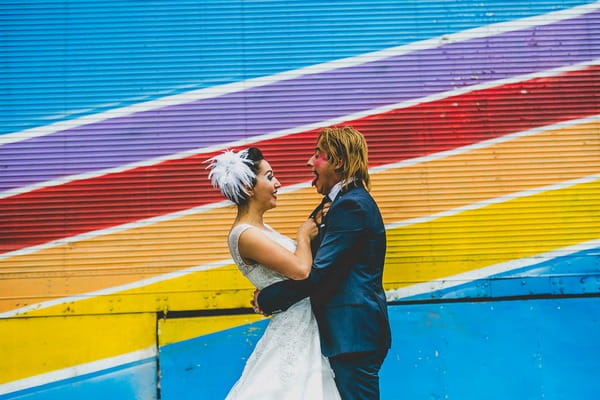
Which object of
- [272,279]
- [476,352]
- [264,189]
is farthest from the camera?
[476,352]

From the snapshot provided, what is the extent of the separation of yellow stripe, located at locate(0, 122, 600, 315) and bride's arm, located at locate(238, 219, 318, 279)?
107cm

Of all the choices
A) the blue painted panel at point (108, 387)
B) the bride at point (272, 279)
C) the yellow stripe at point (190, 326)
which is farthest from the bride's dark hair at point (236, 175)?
the blue painted panel at point (108, 387)

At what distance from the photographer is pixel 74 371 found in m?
3.80

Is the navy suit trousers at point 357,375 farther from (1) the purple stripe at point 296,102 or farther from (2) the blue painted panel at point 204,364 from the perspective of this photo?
(1) the purple stripe at point 296,102

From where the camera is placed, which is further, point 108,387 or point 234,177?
point 108,387

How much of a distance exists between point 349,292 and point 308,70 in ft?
6.12

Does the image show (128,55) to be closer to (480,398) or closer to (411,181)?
(411,181)

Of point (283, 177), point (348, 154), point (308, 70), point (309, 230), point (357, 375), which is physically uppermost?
point (308, 70)

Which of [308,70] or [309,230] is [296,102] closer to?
[308,70]

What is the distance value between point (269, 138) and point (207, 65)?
62cm

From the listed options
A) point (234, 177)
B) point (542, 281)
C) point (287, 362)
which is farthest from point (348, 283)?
point (542, 281)

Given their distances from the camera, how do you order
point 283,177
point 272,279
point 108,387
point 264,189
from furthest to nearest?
point 283,177, point 108,387, point 264,189, point 272,279

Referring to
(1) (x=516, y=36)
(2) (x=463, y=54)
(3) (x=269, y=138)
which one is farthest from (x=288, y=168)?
(1) (x=516, y=36)

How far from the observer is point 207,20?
4.13 metres
